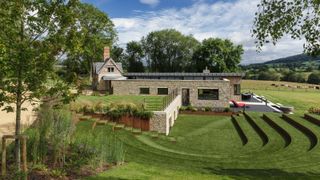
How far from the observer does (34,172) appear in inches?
341

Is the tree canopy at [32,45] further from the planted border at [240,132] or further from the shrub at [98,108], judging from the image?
the planted border at [240,132]

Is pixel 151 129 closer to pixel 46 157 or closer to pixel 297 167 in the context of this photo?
pixel 297 167

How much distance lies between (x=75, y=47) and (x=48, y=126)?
4.32 meters

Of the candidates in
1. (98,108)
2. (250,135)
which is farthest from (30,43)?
(250,135)

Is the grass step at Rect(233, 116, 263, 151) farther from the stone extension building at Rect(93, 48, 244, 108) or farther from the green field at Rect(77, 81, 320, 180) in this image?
the stone extension building at Rect(93, 48, 244, 108)

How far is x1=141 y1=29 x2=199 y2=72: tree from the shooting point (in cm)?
8194

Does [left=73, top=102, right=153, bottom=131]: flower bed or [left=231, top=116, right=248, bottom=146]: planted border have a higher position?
[left=73, top=102, right=153, bottom=131]: flower bed

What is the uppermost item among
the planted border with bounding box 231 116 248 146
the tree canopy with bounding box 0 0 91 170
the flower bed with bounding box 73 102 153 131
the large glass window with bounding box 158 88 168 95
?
the tree canopy with bounding box 0 0 91 170

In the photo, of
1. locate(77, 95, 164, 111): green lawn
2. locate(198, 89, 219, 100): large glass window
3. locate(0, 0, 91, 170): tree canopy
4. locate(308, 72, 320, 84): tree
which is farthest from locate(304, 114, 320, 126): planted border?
locate(308, 72, 320, 84): tree

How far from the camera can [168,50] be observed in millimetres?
83812

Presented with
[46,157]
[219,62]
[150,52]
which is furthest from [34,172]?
[150,52]

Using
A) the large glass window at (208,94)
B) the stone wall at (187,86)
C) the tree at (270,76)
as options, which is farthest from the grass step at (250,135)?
the tree at (270,76)

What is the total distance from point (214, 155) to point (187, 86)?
20.5m

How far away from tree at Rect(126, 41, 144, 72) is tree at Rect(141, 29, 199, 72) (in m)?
1.84
